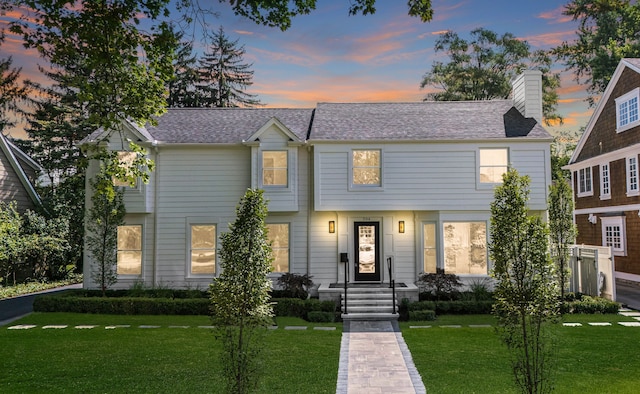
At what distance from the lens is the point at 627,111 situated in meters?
21.5

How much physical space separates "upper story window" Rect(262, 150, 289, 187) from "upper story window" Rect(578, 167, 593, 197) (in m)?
18.5

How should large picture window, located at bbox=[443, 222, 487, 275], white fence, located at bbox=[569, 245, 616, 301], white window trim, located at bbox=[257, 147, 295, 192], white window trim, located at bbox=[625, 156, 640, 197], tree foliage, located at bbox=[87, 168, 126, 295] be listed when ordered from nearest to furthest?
white fence, located at bbox=[569, 245, 616, 301]
tree foliage, located at bbox=[87, 168, 126, 295]
large picture window, located at bbox=[443, 222, 487, 275]
white window trim, located at bbox=[257, 147, 295, 192]
white window trim, located at bbox=[625, 156, 640, 197]

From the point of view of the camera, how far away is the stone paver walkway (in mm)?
7949

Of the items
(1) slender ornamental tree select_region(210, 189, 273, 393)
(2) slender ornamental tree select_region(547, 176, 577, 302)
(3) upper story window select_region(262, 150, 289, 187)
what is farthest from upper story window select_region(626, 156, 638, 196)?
(1) slender ornamental tree select_region(210, 189, 273, 393)

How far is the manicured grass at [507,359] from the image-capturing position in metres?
7.80

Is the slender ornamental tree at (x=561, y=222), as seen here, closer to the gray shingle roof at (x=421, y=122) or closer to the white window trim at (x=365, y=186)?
the gray shingle roof at (x=421, y=122)

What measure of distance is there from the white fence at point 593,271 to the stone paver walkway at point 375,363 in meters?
7.93

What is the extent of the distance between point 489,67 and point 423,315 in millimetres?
24550

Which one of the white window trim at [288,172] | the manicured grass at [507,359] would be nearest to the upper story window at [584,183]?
the manicured grass at [507,359]

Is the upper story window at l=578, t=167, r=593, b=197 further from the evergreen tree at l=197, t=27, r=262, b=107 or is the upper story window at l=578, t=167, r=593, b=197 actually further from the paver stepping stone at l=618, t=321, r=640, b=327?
the evergreen tree at l=197, t=27, r=262, b=107

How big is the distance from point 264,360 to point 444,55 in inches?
1184

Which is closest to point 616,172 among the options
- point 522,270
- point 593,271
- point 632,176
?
point 632,176

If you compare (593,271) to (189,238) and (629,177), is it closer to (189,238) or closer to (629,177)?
(629,177)

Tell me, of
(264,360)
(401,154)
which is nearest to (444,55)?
(401,154)
